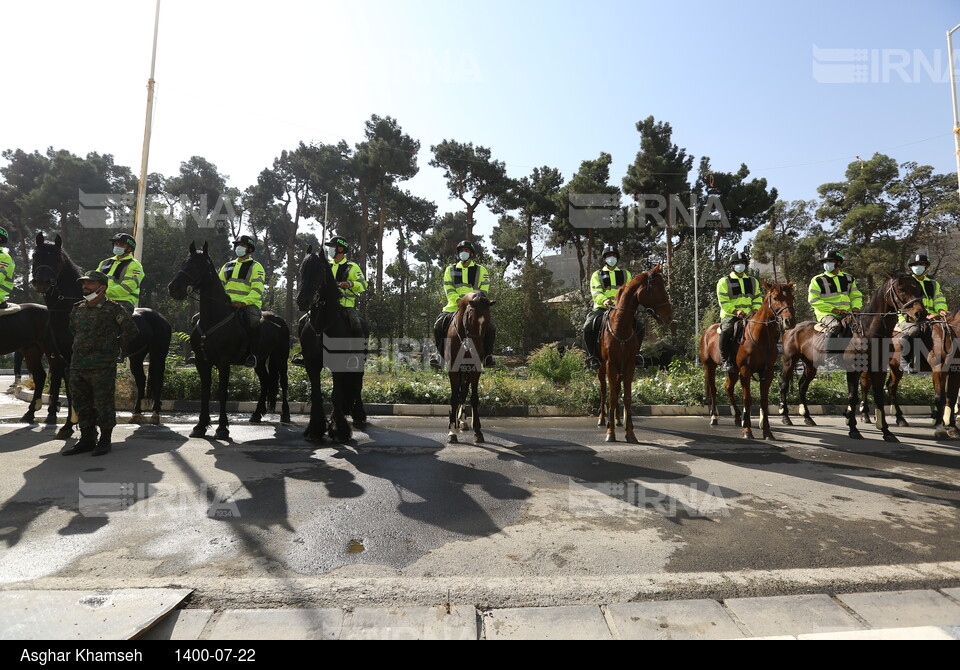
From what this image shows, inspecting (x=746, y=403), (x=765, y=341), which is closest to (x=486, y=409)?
(x=746, y=403)

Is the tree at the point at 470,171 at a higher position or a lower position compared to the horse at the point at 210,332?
higher

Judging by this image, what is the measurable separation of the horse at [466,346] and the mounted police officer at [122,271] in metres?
5.41

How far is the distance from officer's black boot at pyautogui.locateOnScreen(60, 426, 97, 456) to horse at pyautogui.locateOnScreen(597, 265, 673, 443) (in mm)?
7364

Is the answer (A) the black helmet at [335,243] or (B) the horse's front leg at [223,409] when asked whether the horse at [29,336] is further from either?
(A) the black helmet at [335,243]

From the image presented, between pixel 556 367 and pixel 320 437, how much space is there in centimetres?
854

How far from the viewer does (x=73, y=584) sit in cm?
306

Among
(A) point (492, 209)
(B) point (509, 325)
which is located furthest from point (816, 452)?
(A) point (492, 209)

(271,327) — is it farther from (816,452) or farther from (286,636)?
(816,452)

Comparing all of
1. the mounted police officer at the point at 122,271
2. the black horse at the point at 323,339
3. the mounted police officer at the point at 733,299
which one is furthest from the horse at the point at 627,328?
the mounted police officer at the point at 122,271

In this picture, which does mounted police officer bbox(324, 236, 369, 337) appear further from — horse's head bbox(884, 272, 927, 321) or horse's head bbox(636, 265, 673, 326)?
horse's head bbox(884, 272, 927, 321)

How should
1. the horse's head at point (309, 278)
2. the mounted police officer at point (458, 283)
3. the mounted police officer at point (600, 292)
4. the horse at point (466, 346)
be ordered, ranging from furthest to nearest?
the mounted police officer at point (600, 292) → the mounted police officer at point (458, 283) → the horse at point (466, 346) → the horse's head at point (309, 278)

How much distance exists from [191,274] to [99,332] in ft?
4.79

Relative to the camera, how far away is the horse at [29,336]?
27.9 feet

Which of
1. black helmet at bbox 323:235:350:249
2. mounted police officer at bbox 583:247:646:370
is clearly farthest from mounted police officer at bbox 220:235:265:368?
mounted police officer at bbox 583:247:646:370
